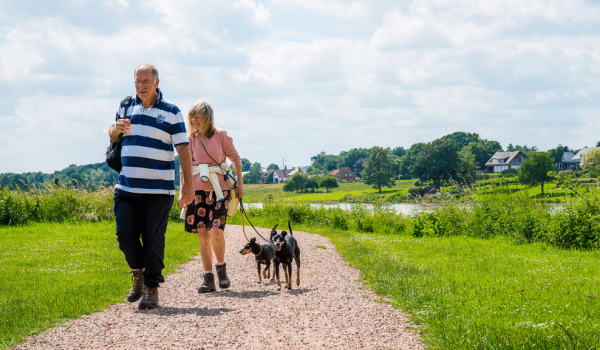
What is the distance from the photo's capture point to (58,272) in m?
6.97

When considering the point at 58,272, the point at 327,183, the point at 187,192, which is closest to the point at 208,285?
the point at 187,192

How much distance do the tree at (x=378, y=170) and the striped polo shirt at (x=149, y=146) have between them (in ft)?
246

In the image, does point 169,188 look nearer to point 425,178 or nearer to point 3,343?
point 3,343

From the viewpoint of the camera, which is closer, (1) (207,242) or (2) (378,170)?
(1) (207,242)

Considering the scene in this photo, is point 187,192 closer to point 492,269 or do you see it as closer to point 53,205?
point 492,269

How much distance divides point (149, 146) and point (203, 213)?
1343mm

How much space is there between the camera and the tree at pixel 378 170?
78438mm

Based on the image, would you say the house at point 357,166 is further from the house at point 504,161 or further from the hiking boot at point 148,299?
the hiking boot at point 148,299

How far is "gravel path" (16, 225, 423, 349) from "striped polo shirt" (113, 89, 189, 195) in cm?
129

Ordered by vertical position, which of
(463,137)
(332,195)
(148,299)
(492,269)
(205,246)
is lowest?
(332,195)

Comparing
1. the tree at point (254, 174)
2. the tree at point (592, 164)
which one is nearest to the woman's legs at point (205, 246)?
the tree at point (592, 164)

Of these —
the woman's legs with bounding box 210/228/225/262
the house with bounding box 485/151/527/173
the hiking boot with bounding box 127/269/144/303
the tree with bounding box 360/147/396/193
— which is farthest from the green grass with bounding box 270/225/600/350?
the house with bounding box 485/151/527/173

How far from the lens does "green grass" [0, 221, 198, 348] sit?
14.7 ft

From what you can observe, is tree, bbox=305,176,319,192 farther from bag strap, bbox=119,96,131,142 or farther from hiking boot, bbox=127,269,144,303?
bag strap, bbox=119,96,131,142
